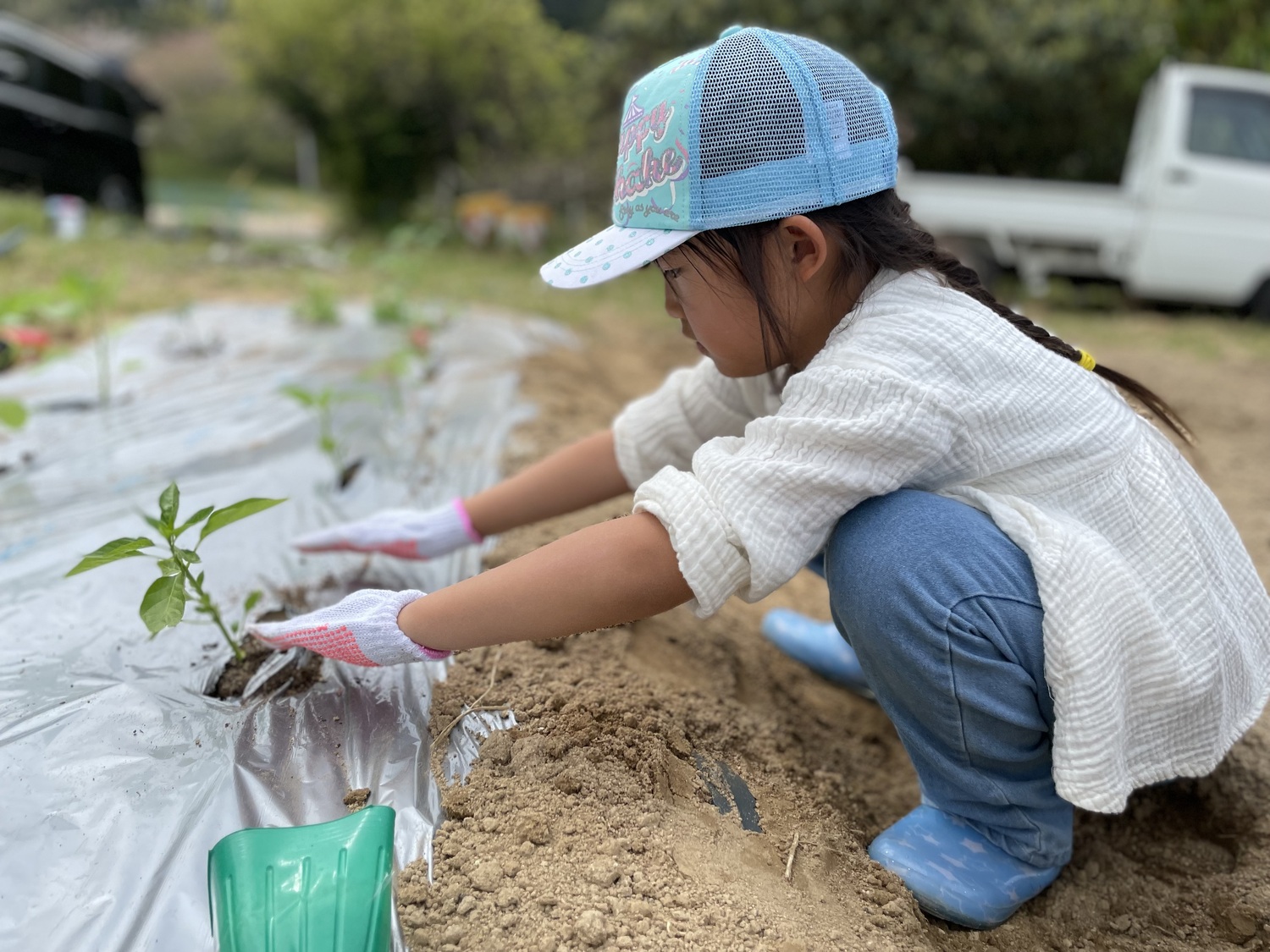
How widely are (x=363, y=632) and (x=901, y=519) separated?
0.59 metres

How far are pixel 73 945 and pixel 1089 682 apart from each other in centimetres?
98

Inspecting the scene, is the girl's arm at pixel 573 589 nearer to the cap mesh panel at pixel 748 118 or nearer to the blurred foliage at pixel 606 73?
the cap mesh panel at pixel 748 118

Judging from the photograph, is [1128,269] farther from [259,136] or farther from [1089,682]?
[259,136]

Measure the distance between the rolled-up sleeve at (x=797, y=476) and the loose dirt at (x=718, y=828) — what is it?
27cm

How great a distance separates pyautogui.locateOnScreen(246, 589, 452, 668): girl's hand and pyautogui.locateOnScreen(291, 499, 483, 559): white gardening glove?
318 millimetres

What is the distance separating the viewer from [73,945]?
2.85 ft

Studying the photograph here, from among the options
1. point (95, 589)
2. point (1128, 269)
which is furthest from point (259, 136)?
point (95, 589)

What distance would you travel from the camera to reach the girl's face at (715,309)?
1065mm

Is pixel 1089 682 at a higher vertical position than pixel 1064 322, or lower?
higher

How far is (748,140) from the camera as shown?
3.24ft

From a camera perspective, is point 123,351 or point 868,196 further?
point 123,351

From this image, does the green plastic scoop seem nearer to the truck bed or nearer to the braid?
the braid

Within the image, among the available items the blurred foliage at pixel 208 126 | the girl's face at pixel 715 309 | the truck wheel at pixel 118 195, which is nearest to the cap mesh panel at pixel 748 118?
the girl's face at pixel 715 309

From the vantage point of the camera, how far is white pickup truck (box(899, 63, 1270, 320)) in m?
5.44
